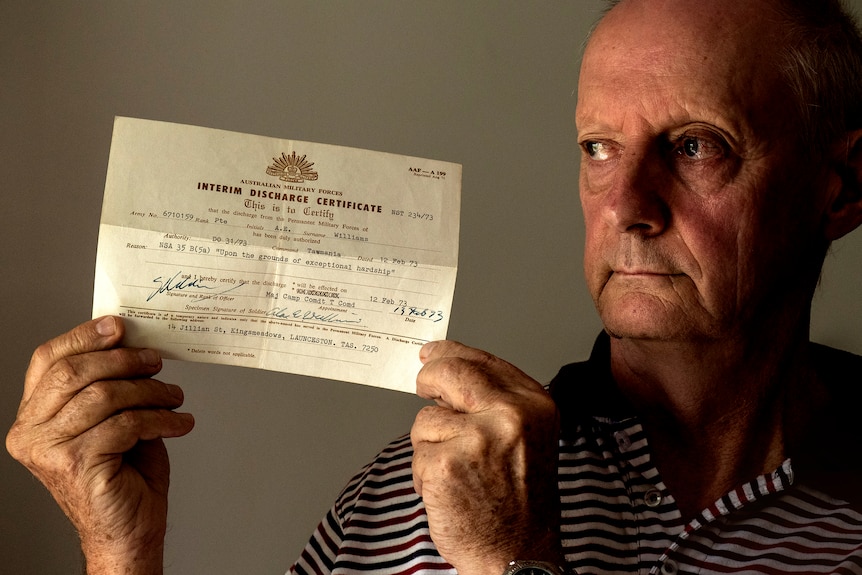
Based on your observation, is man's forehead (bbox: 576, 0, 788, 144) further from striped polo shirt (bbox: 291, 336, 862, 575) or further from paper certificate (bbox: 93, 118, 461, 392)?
striped polo shirt (bbox: 291, 336, 862, 575)

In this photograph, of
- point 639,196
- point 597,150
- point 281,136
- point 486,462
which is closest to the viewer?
point 486,462

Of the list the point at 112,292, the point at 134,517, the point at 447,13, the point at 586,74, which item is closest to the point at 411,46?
the point at 447,13

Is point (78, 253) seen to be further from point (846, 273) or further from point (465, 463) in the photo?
point (846, 273)

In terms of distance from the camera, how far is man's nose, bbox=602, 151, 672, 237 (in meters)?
1.09

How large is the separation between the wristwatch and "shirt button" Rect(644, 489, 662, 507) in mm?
229

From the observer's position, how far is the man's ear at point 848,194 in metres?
1.22

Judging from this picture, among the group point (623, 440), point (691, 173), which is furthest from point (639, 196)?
point (623, 440)

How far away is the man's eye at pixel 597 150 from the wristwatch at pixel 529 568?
539mm

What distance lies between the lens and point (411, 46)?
5.57 feet

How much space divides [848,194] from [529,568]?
0.70 metres

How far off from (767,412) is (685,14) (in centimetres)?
56

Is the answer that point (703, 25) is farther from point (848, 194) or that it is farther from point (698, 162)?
point (848, 194)

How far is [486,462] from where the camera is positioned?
96cm

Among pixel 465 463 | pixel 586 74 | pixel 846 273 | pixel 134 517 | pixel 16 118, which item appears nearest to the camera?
pixel 465 463
